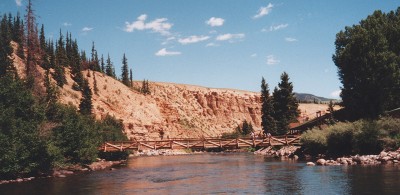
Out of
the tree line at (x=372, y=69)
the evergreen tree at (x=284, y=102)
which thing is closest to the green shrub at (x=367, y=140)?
the tree line at (x=372, y=69)

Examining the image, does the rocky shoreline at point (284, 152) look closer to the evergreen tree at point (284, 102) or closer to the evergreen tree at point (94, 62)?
the evergreen tree at point (284, 102)

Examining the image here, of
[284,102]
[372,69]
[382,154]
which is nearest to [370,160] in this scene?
[382,154]

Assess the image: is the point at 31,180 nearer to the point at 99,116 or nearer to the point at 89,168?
the point at 89,168

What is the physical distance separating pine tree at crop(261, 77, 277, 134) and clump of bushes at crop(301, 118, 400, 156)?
3117 cm

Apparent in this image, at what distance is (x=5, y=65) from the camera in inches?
2766

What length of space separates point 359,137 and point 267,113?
1673 inches

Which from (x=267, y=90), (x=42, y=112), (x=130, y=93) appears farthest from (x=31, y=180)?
(x=130, y=93)

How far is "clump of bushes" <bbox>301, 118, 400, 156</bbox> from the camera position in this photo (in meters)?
36.5

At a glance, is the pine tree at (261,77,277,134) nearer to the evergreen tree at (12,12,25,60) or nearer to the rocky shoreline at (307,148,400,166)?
the rocky shoreline at (307,148,400,166)

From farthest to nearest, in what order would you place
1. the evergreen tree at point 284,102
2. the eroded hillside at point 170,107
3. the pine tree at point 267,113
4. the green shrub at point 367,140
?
the eroded hillside at point 170,107, the pine tree at point 267,113, the evergreen tree at point 284,102, the green shrub at point 367,140

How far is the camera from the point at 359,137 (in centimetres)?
3772

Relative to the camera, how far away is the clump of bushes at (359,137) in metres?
36.5

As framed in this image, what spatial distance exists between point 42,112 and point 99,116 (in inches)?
2112

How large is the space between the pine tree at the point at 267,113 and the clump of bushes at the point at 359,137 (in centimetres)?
3117
